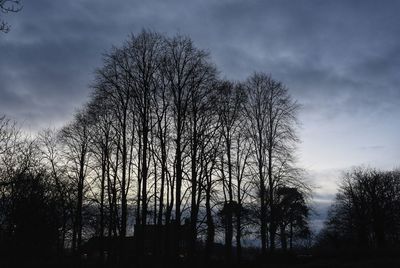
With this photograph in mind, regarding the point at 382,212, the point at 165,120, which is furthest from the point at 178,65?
the point at 382,212

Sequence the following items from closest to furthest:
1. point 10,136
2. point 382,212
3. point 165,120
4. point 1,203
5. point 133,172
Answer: point 10,136, point 1,203, point 165,120, point 133,172, point 382,212

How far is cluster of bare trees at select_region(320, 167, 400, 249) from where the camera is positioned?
58.5 m

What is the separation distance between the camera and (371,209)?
6034cm

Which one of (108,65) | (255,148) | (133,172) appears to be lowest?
(133,172)

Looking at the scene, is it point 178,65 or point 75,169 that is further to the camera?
point 75,169

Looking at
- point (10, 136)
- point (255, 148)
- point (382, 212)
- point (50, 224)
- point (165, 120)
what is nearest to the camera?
point (10, 136)

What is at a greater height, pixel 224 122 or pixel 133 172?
pixel 224 122

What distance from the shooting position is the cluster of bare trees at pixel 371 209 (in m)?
58.5

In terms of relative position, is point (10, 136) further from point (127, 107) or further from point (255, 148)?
point (255, 148)

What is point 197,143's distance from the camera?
26.9 meters

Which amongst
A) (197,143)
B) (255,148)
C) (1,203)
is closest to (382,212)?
(255,148)

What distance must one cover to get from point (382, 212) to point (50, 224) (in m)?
46.3

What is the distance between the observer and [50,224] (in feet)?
114

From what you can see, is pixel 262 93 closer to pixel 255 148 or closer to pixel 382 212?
pixel 255 148
